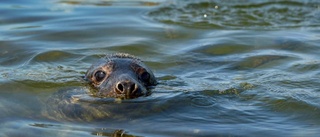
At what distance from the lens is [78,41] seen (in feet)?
32.4

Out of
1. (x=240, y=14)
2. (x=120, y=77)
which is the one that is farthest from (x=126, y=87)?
(x=240, y=14)

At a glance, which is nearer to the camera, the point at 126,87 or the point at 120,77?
the point at 126,87

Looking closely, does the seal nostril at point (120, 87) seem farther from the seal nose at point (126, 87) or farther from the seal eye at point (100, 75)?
the seal eye at point (100, 75)

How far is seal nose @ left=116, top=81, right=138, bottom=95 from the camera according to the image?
241 inches

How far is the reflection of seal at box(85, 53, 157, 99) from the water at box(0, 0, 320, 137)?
Answer: 0.10m

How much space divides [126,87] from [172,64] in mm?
2502

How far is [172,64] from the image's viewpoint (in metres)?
8.57

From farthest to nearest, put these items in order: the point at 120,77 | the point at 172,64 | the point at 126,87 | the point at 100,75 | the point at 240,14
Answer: the point at 240,14 → the point at 172,64 → the point at 100,75 → the point at 120,77 → the point at 126,87

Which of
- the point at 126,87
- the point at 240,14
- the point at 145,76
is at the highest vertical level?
the point at 240,14

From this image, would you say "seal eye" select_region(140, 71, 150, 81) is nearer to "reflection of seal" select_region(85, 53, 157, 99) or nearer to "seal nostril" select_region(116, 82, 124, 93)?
"reflection of seal" select_region(85, 53, 157, 99)

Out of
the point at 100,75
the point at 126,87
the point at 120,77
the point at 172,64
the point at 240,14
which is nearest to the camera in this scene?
→ the point at 126,87

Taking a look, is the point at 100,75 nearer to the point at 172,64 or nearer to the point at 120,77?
the point at 120,77

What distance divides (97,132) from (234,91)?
2031mm

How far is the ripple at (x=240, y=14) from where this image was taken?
1112 cm
